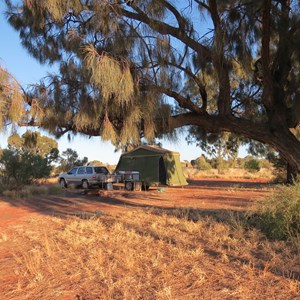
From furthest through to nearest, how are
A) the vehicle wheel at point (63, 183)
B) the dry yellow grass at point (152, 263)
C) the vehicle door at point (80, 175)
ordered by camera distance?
the vehicle wheel at point (63, 183) → the vehicle door at point (80, 175) → the dry yellow grass at point (152, 263)

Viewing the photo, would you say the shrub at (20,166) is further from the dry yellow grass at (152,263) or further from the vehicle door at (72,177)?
the dry yellow grass at (152,263)

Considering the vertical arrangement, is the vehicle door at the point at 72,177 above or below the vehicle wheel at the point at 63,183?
above

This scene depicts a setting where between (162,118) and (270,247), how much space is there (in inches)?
140

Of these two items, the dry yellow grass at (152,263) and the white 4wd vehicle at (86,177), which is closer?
the dry yellow grass at (152,263)

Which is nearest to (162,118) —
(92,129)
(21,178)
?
(92,129)

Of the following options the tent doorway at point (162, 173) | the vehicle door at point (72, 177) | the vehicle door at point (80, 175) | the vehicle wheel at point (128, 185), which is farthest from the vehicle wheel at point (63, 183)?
the tent doorway at point (162, 173)

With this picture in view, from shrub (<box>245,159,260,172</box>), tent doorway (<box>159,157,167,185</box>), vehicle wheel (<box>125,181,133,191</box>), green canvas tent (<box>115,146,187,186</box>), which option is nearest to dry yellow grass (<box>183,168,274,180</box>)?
shrub (<box>245,159,260,172</box>)

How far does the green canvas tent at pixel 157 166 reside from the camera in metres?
24.1

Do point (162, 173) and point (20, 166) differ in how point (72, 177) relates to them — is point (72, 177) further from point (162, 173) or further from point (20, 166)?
point (162, 173)

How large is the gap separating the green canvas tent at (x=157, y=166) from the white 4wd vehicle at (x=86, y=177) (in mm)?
2013

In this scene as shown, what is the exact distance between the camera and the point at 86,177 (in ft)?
79.7

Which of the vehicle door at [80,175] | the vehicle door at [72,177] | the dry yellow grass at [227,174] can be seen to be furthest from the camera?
the dry yellow grass at [227,174]

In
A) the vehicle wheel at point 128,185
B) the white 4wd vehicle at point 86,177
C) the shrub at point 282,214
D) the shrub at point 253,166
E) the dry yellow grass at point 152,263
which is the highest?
the shrub at point 253,166

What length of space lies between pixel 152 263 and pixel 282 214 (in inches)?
117
